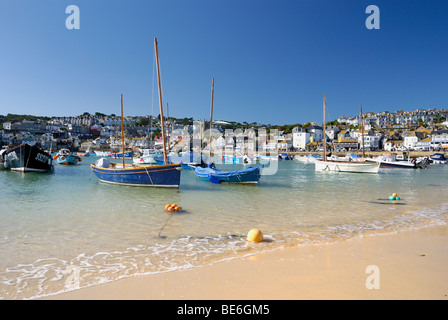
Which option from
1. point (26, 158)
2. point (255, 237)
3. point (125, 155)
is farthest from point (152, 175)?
point (125, 155)

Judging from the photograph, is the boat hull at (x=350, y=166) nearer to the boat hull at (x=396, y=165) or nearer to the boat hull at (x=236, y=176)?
the boat hull at (x=396, y=165)

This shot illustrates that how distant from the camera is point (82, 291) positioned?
→ 4516mm

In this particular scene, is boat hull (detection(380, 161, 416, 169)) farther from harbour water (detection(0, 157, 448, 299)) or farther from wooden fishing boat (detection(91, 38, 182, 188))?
wooden fishing boat (detection(91, 38, 182, 188))

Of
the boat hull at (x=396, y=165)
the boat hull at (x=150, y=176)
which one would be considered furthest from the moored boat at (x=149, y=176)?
the boat hull at (x=396, y=165)

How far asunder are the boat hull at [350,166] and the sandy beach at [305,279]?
97.0 feet

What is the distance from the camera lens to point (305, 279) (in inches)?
188

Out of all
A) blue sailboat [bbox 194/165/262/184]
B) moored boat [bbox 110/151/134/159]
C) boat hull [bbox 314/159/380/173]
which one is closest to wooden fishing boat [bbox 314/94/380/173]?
boat hull [bbox 314/159/380/173]

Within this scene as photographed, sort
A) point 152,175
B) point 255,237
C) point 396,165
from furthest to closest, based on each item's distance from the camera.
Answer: point 396,165 → point 152,175 → point 255,237

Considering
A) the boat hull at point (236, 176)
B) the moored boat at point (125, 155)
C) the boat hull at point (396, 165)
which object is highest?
the moored boat at point (125, 155)

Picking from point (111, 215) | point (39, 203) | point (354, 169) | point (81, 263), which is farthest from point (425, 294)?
point (354, 169)

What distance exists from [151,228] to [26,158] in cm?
2697

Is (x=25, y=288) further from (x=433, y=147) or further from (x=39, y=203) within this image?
(x=433, y=147)

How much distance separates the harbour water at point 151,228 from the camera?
5.48 m

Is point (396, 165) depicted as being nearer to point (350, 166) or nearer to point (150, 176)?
point (350, 166)
